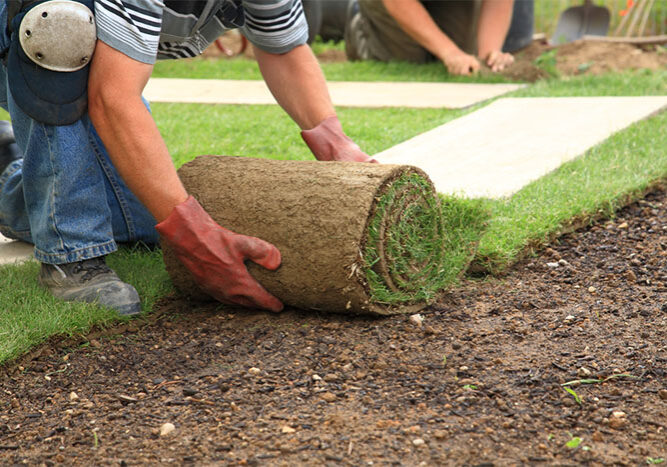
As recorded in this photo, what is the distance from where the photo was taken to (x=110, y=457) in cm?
179

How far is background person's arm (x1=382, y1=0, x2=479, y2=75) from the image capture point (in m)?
6.16

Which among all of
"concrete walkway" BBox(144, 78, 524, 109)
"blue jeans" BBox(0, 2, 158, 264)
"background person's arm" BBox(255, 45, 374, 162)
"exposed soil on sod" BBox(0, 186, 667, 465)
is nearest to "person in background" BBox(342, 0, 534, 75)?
"concrete walkway" BBox(144, 78, 524, 109)

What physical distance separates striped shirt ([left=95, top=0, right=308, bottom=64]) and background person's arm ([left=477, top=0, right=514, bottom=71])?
3651 mm

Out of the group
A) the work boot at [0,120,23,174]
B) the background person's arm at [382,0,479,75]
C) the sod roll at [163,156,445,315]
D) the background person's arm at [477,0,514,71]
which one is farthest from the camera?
the background person's arm at [477,0,514,71]

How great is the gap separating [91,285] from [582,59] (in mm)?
4879

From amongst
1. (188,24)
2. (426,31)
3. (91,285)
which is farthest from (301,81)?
(426,31)

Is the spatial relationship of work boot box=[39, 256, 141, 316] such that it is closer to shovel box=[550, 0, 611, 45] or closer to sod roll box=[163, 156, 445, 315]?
sod roll box=[163, 156, 445, 315]

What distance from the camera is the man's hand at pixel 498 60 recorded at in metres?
6.13

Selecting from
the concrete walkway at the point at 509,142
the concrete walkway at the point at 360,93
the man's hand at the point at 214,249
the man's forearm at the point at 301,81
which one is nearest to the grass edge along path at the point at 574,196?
the concrete walkway at the point at 509,142

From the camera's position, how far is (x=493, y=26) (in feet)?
20.6

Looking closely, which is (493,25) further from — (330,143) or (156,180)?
(156,180)

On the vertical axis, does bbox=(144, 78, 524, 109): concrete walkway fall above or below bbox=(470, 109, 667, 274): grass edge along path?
below

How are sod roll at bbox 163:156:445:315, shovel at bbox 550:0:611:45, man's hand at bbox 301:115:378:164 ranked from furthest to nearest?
shovel at bbox 550:0:611:45 < man's hand at bbox 301:115:378:164 < sod roll at bbox 163:156:445:315

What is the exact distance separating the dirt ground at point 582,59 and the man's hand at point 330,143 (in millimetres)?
3437
